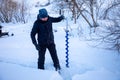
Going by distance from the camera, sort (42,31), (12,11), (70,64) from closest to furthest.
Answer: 1. (42,31)
2. (70,64)
3. (12,11)

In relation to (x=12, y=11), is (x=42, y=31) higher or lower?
higher

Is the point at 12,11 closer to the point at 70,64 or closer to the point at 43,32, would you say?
the point at 70,64

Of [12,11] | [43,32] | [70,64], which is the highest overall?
[43,32]

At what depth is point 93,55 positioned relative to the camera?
7.28 meters

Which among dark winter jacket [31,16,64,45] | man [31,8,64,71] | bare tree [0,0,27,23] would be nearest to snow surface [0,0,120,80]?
man [31,8,64,71]

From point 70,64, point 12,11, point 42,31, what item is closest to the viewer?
point 42,31

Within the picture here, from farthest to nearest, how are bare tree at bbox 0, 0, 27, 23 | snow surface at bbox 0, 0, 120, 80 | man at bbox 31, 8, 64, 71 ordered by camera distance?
1. bare tree at bbox 0, 0, 27, 23
2. man at bbox 31, 8, 64, 71
3. snow surface at bbox 0, 0, 120, 80

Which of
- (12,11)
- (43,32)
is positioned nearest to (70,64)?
(43,32)

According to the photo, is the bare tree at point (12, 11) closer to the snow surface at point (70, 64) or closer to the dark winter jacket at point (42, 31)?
the snow surface at point (70, 64)

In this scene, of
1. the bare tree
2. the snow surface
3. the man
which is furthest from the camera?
the bare tree

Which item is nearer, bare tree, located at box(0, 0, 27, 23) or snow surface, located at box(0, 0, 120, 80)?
snow surface, located at box(0, 0, 120, 80)

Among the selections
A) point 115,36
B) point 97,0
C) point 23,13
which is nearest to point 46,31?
point 115,36

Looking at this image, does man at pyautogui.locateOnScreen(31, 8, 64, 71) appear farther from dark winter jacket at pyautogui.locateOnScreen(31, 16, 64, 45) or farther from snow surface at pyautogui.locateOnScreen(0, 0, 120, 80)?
snow surface at pyautogui.locateOnScreen(0, 0, 120, 80)

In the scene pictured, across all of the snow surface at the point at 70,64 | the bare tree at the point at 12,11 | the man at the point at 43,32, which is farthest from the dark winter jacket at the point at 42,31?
the bare tree at the point at 12,11
